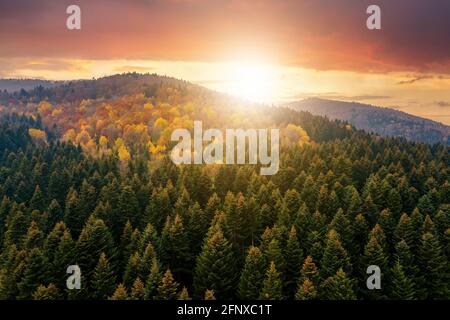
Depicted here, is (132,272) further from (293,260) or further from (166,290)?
(293,260)

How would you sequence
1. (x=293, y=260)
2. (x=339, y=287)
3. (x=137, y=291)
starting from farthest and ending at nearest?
1. (x=293, y=260)
2. (x=339, y=287)
3. (x=137, y=291)

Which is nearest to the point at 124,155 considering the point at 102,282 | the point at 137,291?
the point at 102,282

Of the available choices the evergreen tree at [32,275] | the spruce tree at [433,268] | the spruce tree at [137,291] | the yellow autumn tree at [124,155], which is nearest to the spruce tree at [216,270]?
the spruce tree at [137,291]

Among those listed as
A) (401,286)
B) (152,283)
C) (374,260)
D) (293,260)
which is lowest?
(401,286)

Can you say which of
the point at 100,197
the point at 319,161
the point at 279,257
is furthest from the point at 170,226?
the point at 319,161

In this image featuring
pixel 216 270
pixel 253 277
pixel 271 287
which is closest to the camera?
pixel 271 287

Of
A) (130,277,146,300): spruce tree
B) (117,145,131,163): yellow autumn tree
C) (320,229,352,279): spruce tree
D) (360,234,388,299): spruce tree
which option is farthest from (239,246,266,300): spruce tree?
(117,145,131,163): yellow autumn tree

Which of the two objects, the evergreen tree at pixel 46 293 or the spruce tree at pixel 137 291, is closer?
the spruce tree at pixel 137 291

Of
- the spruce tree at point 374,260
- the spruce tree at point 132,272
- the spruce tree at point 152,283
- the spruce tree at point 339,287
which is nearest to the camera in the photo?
the spruce tree at point 152,283

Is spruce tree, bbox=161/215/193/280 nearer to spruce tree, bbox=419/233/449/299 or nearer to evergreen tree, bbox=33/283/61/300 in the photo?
evergreen tree, bbox=33/283/61/300

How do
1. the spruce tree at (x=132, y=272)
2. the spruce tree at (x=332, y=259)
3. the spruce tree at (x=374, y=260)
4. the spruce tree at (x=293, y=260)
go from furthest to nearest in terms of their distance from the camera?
the spruce tree at (x=374, y=260), the spruce tree at (x=293, y=260), the spruce tree at (x=132, y=272), the spruce tree at (x=332, y=259)

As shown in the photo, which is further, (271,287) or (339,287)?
(339,287)

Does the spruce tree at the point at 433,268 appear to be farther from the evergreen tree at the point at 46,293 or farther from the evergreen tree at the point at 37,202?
the evergreen tree at the point at 37,202
